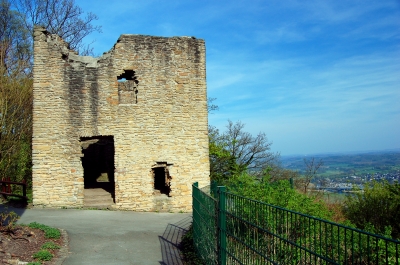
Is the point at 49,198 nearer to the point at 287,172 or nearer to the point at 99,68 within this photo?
the point at 99,68

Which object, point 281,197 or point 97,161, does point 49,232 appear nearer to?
point 281,197

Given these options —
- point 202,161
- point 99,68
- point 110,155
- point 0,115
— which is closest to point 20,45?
point 0,115

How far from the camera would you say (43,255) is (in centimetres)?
684

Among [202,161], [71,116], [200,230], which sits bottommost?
[200,230]

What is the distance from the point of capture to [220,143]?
69.4ft

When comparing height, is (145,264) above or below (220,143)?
below

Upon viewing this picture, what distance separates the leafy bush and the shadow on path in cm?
209

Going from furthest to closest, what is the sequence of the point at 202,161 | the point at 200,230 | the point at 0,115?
1. the point at 0,115
2. the point at 202,161
3. the point at 200,230

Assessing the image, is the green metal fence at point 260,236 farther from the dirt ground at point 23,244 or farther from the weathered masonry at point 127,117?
the weathered masonry at point 127,117

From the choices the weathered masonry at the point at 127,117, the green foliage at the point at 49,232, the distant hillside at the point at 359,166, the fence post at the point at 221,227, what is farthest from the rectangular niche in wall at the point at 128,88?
the distant hillside at the point at 359,166

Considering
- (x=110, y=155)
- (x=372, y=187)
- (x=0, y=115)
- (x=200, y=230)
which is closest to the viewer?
(x=200, y=230)

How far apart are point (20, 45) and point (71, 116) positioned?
14509mm

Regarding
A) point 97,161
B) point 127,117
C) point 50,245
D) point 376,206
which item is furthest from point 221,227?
point 97,161

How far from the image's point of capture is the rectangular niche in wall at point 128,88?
44.6 ft
